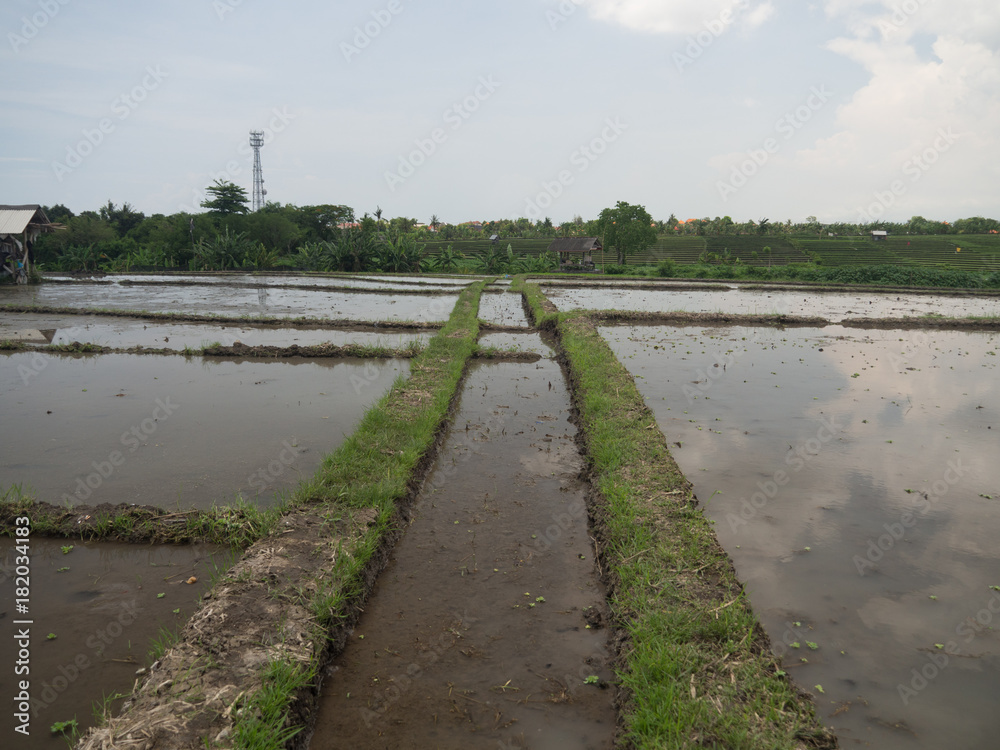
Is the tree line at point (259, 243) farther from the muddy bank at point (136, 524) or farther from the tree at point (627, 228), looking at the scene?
the muddy bank at point (136, 524)

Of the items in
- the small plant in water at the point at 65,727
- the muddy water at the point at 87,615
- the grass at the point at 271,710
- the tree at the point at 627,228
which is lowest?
the small plant in water at the point at 65,727

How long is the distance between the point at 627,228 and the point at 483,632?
117 feet

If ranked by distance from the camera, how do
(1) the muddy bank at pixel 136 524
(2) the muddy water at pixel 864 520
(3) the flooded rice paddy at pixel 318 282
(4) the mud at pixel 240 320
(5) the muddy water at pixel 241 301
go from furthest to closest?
(3) the flooded rice paddy at pixel 318 282
(5) the muddy water at pixel 241 301
(4) the mud at pixel 240 320
(1) the muddy bank at pixel 136 524
(2) the muddy water at pixel 864 520

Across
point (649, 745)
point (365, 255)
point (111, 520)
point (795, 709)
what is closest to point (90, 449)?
point (111, 520)

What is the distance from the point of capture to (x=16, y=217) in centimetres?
2364

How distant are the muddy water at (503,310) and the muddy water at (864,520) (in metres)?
5.97

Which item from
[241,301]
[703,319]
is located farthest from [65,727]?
[241,301]

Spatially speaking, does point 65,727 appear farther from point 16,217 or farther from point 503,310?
point 16,217

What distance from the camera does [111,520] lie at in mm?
4484

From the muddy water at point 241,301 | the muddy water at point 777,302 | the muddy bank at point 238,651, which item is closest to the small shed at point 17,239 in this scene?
the muddy water at point 241,301

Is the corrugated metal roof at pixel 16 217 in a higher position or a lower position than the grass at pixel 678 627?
higher

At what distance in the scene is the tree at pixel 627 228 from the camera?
119 ft

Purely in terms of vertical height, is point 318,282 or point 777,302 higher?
point 318,282

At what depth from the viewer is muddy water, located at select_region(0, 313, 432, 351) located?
1201 centimetres
